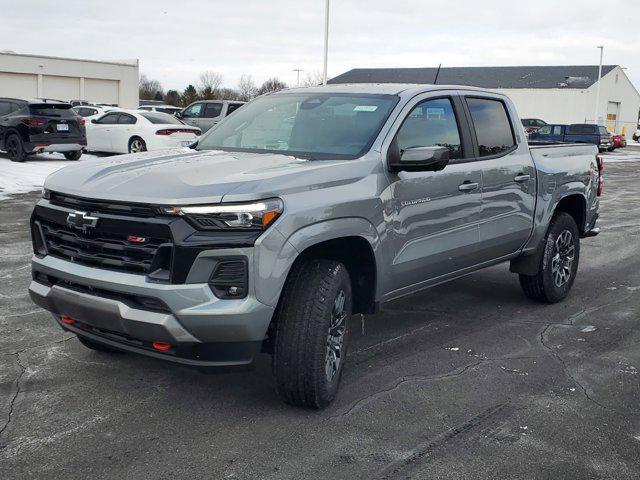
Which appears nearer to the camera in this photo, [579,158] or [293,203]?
[293,203]

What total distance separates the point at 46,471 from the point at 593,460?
2.64 meters

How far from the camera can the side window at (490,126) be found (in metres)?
5.86

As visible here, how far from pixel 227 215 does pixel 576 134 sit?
125ft

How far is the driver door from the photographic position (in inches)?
191

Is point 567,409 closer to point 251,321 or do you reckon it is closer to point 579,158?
point 251,321

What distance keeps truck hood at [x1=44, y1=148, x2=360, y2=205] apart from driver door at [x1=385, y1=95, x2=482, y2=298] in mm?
581

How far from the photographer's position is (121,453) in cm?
378

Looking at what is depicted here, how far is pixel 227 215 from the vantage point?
3814mm

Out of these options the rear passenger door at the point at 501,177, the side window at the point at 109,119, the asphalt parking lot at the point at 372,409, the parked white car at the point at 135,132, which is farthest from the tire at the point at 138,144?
the rear passenger door at the point at 501,177

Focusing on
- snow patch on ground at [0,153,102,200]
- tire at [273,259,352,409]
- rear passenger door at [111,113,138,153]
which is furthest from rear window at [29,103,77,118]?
Result: tire at [273,259,352,409]

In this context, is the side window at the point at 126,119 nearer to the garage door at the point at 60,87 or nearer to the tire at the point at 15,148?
the tire at the point at 15,148

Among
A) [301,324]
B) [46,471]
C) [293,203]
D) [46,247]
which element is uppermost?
[293,203]

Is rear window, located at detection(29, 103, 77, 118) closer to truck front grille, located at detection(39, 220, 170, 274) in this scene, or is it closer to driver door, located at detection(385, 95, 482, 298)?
driver door, located at detection(385, 95, 482, 298)

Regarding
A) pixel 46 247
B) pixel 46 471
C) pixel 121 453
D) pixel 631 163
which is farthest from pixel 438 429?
pixel 631 163
